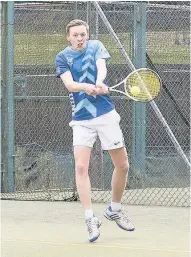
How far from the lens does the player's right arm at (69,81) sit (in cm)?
607

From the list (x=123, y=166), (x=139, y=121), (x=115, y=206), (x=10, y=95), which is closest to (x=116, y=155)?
(x=123, y=166)

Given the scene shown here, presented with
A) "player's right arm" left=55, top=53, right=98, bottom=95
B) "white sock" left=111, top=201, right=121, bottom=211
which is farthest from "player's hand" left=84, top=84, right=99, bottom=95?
"white sock" left=111, top=201, right=121, bottom=211

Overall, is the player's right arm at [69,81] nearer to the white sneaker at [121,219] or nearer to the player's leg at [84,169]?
the player's leg at [84,169]

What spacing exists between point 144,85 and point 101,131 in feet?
1.76

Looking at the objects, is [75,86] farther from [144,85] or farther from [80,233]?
[80,233]

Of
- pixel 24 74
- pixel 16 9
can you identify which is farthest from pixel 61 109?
pixel 16 9

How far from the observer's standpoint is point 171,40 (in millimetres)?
9867

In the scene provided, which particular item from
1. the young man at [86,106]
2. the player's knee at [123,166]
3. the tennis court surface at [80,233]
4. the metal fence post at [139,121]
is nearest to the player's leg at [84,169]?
the young man at [86,106]

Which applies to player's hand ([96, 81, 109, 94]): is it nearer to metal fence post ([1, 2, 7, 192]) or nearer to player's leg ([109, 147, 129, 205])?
player's leg ([109, 147, 129, 205])

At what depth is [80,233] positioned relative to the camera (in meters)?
6.68

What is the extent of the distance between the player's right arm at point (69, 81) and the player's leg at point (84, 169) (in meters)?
0.34

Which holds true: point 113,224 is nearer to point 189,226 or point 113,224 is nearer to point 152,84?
point 189,226

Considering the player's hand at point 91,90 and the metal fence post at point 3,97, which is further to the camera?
the metal fence post at point 3,97

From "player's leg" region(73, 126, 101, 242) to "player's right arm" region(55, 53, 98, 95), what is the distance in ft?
1.12
